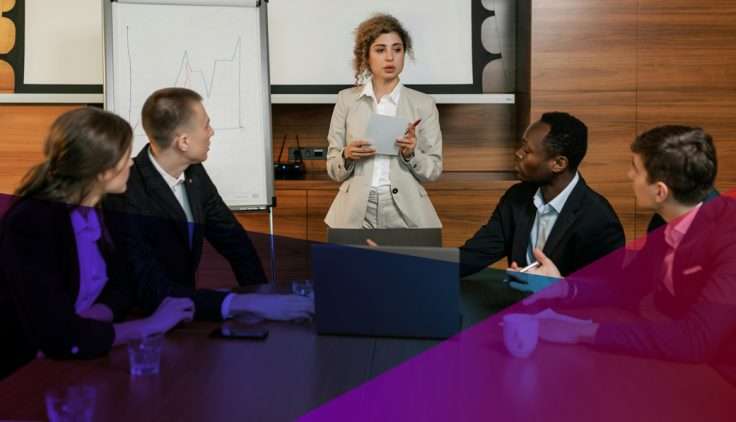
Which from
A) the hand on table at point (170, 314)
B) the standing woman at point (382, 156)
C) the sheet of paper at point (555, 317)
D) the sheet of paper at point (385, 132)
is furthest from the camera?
the standing woman at point (382, 156)

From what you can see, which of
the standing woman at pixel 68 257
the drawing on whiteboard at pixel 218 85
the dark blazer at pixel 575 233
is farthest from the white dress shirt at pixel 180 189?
the drawing on whiteboard at pixel 218 85

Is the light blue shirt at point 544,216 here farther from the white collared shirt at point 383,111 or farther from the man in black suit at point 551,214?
the white collared shirt at point 383,111

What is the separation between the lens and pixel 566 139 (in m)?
2.45

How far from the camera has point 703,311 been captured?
5.13 feet

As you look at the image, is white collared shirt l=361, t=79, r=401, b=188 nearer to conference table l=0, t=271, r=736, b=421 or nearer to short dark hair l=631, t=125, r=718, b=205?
short dark hair l=631, t=125, r=718, b=205

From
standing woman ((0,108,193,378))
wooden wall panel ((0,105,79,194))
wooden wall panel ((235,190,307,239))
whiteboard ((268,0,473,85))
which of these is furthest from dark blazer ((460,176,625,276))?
wooden wall panel ((0,105,79,194))

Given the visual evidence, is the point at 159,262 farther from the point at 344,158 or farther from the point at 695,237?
the point at 695,237

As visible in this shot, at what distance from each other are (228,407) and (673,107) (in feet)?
10.7

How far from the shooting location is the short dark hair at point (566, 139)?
2438 millimetres

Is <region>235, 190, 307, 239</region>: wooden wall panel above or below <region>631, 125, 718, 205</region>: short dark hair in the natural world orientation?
below

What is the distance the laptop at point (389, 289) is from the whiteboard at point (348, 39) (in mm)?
2654

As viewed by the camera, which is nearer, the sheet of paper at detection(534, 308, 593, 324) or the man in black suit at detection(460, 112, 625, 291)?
the sheet of paper at detection(534, 308, 593, 324)

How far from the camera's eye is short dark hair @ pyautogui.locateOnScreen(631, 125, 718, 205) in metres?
1.90

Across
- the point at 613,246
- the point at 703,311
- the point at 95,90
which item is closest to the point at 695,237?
the point at 703,311
